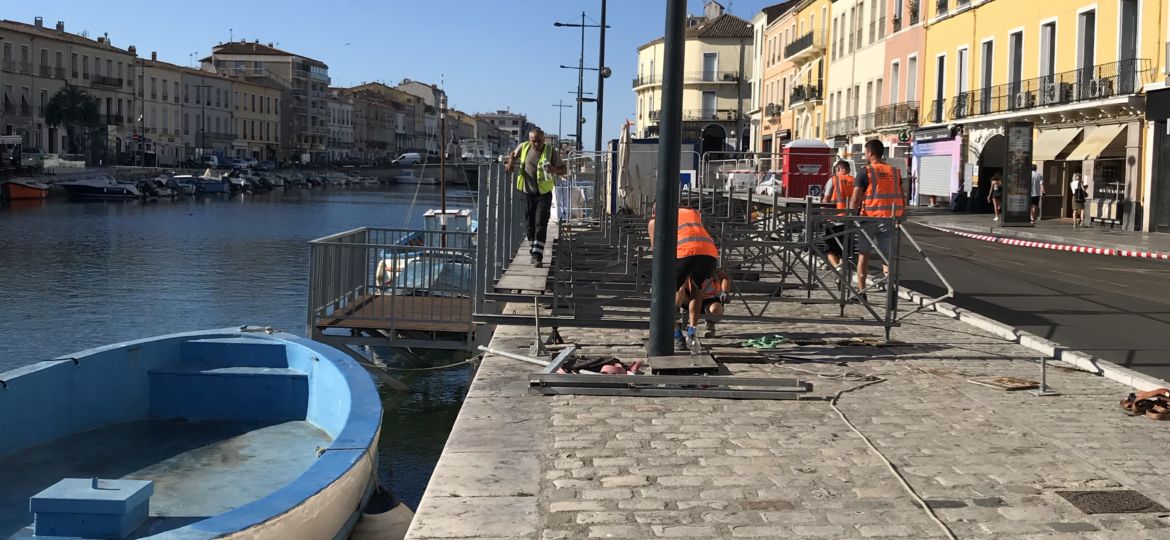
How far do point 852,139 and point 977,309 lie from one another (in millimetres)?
40086

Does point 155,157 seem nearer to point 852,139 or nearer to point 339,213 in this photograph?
point 339,213

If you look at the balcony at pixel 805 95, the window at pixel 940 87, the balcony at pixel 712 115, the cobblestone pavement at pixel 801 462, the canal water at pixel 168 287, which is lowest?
the canal water at pixel 168 287

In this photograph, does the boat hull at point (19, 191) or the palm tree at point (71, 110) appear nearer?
the boat hull at point (19, 191)

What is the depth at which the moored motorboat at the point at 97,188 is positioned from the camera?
70.2 meters

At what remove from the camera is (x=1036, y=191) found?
34562mm

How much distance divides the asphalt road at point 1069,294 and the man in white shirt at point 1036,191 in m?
9.74

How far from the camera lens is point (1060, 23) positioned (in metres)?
33.9

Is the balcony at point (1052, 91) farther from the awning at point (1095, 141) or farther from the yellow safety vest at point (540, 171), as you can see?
the yellow safety vest at point (540, 171)

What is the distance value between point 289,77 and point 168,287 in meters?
117

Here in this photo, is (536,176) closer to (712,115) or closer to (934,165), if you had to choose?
(934,165)

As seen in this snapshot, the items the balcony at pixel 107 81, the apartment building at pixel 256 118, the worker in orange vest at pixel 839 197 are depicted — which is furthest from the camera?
the apartment building at pixel 256 118

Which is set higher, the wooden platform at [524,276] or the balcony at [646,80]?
the balcony at [646,80]

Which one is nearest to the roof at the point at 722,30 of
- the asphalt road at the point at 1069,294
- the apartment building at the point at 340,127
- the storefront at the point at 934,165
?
the storefront at the point at 934,165

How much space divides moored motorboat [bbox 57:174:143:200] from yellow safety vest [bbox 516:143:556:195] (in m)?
64.4
